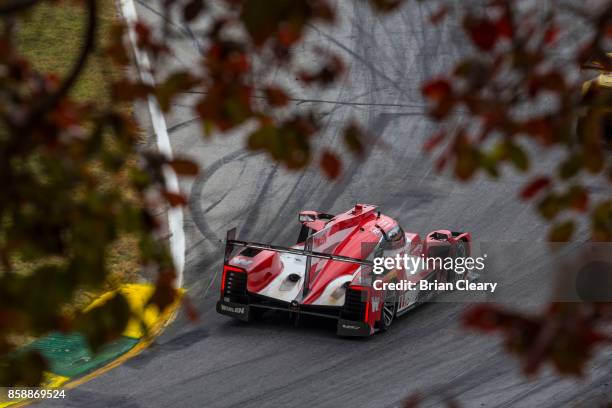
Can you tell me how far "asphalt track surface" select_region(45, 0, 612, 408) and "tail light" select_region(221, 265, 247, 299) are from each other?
1.71 feet

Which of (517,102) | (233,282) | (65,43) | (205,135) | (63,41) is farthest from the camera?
(63,41)

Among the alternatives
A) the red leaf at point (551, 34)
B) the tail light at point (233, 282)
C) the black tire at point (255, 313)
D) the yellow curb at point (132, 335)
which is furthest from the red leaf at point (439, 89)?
the black tire at point (255, 313)

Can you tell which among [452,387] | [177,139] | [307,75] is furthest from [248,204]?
[307,75]

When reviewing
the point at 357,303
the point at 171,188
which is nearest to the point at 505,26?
the point at 357,303

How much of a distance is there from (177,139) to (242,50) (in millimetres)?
15207

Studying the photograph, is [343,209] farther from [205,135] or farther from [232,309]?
[205,135]

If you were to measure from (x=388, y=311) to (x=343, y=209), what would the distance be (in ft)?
13.3

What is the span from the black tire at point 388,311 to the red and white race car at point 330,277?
13 millimetres

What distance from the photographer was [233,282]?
13094 millimetres

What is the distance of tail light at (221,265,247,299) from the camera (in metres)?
13.0

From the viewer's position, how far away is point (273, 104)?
4426 mm

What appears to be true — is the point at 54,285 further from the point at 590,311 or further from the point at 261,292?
the point at 261,292

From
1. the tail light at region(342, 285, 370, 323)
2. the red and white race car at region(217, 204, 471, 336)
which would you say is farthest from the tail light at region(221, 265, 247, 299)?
the tail light at region(342, 285, 370, 323)

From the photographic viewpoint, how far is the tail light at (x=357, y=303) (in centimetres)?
1246
